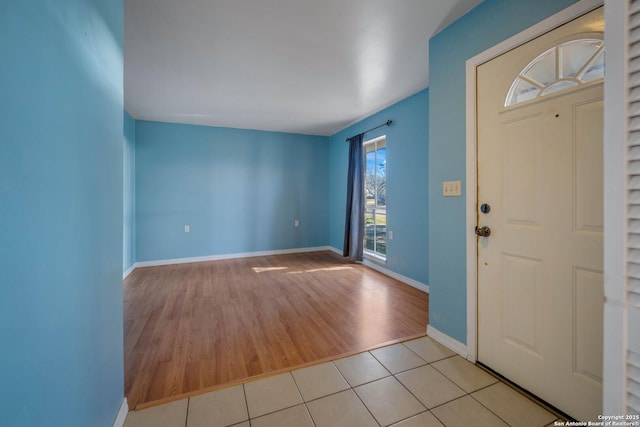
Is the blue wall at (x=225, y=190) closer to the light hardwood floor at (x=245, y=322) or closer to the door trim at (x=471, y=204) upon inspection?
the light hardwood floor at (x=245, y=322)

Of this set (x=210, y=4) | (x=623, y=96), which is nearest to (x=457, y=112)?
(x=623, y=96)

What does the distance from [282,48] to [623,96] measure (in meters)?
2.24

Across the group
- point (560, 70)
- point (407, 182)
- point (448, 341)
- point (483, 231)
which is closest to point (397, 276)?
point (407, 182)

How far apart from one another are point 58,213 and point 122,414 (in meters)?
1.17

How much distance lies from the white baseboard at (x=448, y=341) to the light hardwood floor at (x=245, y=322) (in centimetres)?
10

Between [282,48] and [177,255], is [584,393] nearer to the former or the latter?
[282,48]

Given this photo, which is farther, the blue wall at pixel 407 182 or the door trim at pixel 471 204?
the blue wall at pixel 407 182

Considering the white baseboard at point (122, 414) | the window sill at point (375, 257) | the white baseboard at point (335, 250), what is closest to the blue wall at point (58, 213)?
the white baseboard at point (122, 414)

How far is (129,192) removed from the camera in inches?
159

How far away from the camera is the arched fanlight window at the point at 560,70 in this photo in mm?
1240

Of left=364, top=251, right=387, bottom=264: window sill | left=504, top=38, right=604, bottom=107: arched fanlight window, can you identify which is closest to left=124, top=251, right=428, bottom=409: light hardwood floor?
left=364, top=251, right=387, bottom=264: window sill

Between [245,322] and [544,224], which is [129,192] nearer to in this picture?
[245,322]

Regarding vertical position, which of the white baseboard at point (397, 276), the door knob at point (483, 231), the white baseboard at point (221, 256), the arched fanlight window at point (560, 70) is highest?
the arched fanlight window at point (560, 70)

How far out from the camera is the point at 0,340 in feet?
1.73
